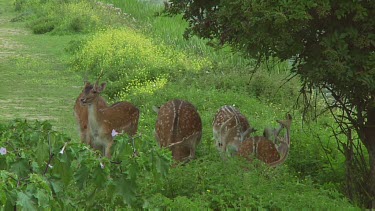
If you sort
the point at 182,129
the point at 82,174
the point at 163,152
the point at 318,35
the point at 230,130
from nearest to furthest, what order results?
the point at 82,174 < the point at 163,152 < the point at 318,35 < the point at 230,130 < the point at 182,129

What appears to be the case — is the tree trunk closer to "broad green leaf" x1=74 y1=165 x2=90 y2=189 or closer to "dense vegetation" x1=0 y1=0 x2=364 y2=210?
"dense vegetation" x1=0 y1=0 x2=364 y2=210

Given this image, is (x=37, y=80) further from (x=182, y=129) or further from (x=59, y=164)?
(x=59, y=164)

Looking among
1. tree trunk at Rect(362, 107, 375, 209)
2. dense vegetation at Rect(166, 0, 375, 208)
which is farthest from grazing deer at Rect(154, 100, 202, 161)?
tree trunk at Rect(362, 107, 375, 209)

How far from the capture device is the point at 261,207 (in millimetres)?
8453

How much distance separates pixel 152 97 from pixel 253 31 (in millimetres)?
6687

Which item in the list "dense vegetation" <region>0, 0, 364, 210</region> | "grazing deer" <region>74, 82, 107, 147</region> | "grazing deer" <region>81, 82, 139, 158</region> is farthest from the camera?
"grazing deer" <region>74, 82, 107, 147</region>

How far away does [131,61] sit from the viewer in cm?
1867

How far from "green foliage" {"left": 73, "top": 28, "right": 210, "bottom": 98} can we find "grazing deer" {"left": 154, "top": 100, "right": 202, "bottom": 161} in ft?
16.0

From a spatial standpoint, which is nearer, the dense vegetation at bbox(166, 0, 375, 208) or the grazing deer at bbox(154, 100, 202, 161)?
the dense vegetation at bbox(166, 0, 375, 208)

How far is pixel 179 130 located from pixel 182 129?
37 mm

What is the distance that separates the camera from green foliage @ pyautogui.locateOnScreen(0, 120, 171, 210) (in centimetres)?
581

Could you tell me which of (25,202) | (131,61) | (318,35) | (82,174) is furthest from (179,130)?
(131,61)

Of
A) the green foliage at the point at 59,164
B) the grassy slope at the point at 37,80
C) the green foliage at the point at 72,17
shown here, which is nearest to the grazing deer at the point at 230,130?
the grassy slope at the point at 37,80

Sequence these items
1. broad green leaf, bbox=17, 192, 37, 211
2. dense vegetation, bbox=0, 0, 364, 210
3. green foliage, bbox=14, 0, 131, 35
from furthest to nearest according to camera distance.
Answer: green foliage, bbox=14, 0, 131, 35, dense vegetation, bbox=0, 0, 364, 210, broad green leaf, bbox=17, 192, 37, 211
